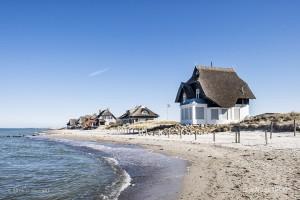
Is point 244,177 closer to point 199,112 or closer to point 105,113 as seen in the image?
point 199,112

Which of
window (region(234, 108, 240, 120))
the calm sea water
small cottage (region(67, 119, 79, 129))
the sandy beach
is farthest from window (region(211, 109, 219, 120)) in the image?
small cottage (region(67, 119, 79, 129))

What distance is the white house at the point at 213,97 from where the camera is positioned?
57656 mm

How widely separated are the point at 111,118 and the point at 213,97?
7790cm

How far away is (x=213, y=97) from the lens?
57.9 meters

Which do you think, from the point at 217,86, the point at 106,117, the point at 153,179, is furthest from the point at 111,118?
the point at 153,179

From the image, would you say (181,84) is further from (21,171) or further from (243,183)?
(243,183)

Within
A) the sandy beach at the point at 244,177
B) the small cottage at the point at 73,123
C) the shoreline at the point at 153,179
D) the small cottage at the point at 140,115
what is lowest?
the shoreline at the point at 153,179

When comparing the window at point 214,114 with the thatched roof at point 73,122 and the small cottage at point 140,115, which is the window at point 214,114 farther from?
the thatched roof at point 73,122

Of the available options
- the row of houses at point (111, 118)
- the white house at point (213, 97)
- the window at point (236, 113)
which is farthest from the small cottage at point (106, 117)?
the window at point (236, 113)

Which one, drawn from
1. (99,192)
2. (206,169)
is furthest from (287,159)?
(99,192)

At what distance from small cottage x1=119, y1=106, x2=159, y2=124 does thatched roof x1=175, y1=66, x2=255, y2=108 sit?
4148 centimetres

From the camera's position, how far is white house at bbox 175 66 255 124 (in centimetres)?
5766

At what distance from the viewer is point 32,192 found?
1650 cm

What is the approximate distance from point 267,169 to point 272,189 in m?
4.35
